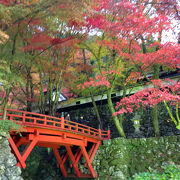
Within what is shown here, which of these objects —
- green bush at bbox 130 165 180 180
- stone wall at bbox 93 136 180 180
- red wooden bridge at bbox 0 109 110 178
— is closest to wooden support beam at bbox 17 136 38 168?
red wooden bridge at bbox 0 109 110 178

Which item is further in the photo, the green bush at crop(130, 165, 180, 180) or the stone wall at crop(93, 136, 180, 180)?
the stone wall at crop(93, 136, 180, 180)

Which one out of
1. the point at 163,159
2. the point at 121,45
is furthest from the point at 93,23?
the point at 163,159

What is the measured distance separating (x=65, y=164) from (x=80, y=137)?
10.2 feet

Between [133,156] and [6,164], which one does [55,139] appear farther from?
[133,156]

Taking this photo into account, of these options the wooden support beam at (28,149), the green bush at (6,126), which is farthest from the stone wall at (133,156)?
the green bush at (6,126)

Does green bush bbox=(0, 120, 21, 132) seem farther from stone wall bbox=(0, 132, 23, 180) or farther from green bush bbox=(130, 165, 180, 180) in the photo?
green bush bbox=(130, 165, 180, 180)

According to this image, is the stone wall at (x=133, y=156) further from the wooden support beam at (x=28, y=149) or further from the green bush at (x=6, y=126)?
the green bush at (x=6, y=126)

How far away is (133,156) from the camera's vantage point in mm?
11078

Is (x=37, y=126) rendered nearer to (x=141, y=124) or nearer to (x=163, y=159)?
(x=163, y=159)

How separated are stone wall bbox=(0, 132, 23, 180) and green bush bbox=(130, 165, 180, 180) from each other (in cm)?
600

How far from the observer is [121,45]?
11.4m

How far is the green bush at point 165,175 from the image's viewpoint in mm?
8963

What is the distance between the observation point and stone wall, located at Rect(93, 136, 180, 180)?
10.2m

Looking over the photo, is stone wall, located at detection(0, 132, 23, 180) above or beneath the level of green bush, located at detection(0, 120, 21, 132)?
beneath
